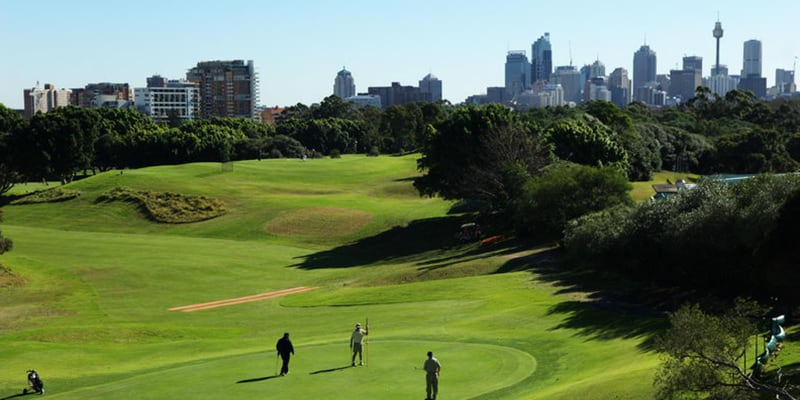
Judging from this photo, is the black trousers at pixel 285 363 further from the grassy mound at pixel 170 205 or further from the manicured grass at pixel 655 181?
the grassy mound at pixel 170 205

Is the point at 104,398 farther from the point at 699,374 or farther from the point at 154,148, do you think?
the point at 154,148

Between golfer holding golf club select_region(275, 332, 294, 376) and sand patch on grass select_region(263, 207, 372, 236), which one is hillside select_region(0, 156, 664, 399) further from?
golfer holding golf club select_region(275, 332, 294, 376)

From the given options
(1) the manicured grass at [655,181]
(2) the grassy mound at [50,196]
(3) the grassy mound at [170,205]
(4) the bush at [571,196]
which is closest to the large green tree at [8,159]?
(2) the grassy mound at [50,196]

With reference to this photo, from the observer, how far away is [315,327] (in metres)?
43.8

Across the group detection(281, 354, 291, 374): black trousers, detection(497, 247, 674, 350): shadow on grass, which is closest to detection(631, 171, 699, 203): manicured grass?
detection(497, 247, 674, 350): shadow on grass

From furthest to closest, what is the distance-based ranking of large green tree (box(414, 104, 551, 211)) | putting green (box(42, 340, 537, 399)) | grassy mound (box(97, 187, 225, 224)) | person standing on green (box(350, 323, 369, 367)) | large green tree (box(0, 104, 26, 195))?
large green tree (box(0, 104, 26, 195)) → grassy mound (box(97, 187, 225, 224)) → large green tree (box(414, 104, 551, 211)) → person standing on green (box(350, 323, 369, 367)) → putting green (box(42, 340, 537, 399))

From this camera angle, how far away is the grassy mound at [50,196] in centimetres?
10719

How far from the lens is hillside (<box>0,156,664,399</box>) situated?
30.0 meters

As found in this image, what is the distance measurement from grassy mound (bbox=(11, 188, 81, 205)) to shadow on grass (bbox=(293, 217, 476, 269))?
128ft

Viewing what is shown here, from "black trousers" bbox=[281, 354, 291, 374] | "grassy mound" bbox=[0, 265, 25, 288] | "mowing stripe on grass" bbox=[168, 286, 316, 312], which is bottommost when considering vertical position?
"mowing stripe on grass" bbox=[168, 286, 316, 312]

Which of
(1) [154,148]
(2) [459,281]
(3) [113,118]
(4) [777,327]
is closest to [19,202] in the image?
(1) [154,148]

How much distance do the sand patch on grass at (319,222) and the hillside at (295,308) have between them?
1.06 ft

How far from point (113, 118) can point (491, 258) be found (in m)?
118

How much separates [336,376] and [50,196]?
87.1 metres
